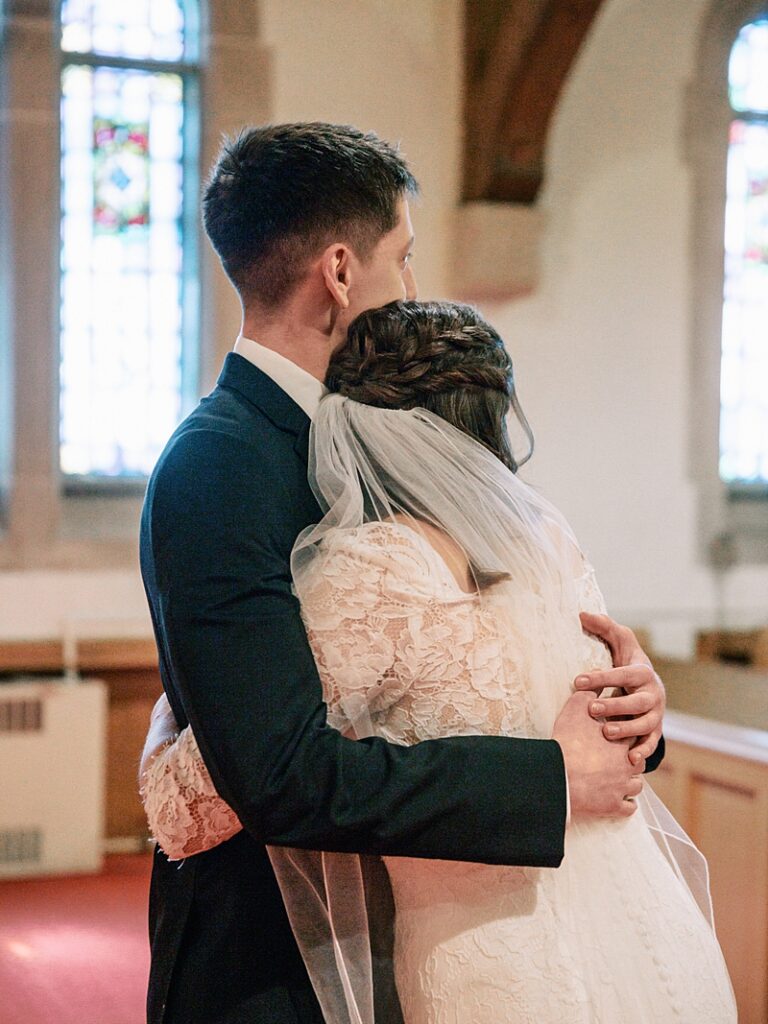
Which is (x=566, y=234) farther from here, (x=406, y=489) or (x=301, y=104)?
(x=406, y=489)

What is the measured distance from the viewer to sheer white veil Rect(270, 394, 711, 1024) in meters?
1.45

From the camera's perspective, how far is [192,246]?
6.38 metres

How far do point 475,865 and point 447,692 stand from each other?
0.68 ft

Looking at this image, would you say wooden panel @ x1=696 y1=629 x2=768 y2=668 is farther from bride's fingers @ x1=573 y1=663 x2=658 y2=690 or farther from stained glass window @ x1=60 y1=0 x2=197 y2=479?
bride's fingers @ x1=573 y1=663 x2=658 y2=690

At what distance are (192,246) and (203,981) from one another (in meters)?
5.29

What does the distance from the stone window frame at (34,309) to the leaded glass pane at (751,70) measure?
3.12m

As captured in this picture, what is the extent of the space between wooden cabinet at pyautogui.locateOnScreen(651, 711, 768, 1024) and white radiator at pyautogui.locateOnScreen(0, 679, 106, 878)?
2757mm

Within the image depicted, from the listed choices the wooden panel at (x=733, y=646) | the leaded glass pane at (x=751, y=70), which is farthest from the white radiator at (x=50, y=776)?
the leaded glass pane at (x=751, y=70)

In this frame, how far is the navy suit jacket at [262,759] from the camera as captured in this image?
1315 millimetres

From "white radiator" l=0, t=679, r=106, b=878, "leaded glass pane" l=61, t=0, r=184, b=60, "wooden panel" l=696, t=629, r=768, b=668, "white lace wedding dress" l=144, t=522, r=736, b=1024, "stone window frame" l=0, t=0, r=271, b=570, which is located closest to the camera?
"white lace wedding dress" l=144, t=522, r=736, b=1024

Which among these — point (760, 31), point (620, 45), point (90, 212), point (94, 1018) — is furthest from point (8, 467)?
point (760, 31)

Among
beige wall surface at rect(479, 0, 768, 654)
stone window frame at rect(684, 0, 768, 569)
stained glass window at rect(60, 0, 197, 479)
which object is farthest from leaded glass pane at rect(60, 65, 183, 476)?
stone window frame at rect(684, 0, 768, 569)

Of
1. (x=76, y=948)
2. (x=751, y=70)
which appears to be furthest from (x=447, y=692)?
(x=751, y=70)

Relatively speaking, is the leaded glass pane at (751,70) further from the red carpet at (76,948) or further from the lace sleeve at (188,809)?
the lace sleeve at (188,809)
